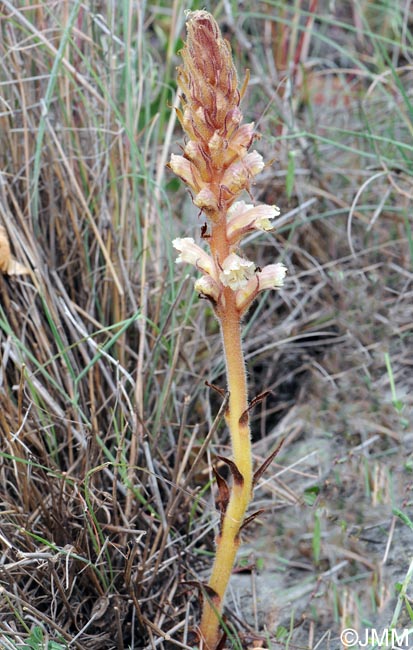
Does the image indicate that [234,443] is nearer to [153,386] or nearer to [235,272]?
[235,272]

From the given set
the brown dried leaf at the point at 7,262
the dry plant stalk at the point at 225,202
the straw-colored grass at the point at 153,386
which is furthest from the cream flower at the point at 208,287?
the brown dried leaf at the point at 7,262

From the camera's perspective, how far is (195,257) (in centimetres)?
135

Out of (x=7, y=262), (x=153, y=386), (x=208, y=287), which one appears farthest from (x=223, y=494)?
(x=7, y=262)

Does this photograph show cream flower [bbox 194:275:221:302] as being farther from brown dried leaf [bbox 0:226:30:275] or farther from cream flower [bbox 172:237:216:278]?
brown dried leaf [bbox 0:226:30:275]

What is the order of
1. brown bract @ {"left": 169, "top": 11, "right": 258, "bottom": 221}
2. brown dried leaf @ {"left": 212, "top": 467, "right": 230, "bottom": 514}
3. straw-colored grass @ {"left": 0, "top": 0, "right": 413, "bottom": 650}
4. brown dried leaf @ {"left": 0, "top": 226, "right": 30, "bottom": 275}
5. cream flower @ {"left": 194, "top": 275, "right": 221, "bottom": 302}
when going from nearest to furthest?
brown bract @ {"left": 169, "top": 11, "right": 258, "bottom": 221} < cream flower @ {"left": 194, "top": 275, "right": 221, "bottom": 302} < brown dried leaf @ {"left": 212, "top": 467, "right": 230, "bottom": 514} < straw-colored grass @ {"left": 0, "top": 0, "right": 413, "bottom": 650} < brown dried leaf @ {"left": 0, "top": 226, "right": 30, "bottom": 275}

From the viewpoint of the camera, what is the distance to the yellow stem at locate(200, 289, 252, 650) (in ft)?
4.37

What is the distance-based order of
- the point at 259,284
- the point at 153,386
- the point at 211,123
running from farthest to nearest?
the point at 153,386 → the point at 259,284 → the point at 211,123

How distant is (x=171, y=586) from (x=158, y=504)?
20 cm

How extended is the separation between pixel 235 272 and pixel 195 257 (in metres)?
0.12

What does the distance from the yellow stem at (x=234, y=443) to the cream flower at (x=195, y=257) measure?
2.2 inches

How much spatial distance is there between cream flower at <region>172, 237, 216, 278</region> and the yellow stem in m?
0.06

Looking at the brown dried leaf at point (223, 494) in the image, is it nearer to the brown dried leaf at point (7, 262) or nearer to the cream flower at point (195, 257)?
the cream flower at point (195, 257)

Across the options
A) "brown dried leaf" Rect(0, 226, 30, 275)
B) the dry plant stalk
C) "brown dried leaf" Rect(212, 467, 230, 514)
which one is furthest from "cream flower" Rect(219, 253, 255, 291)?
"brown dried leaf" Rect(0, 226, 30, 275)

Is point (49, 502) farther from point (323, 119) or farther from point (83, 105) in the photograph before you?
point (323, 119)
